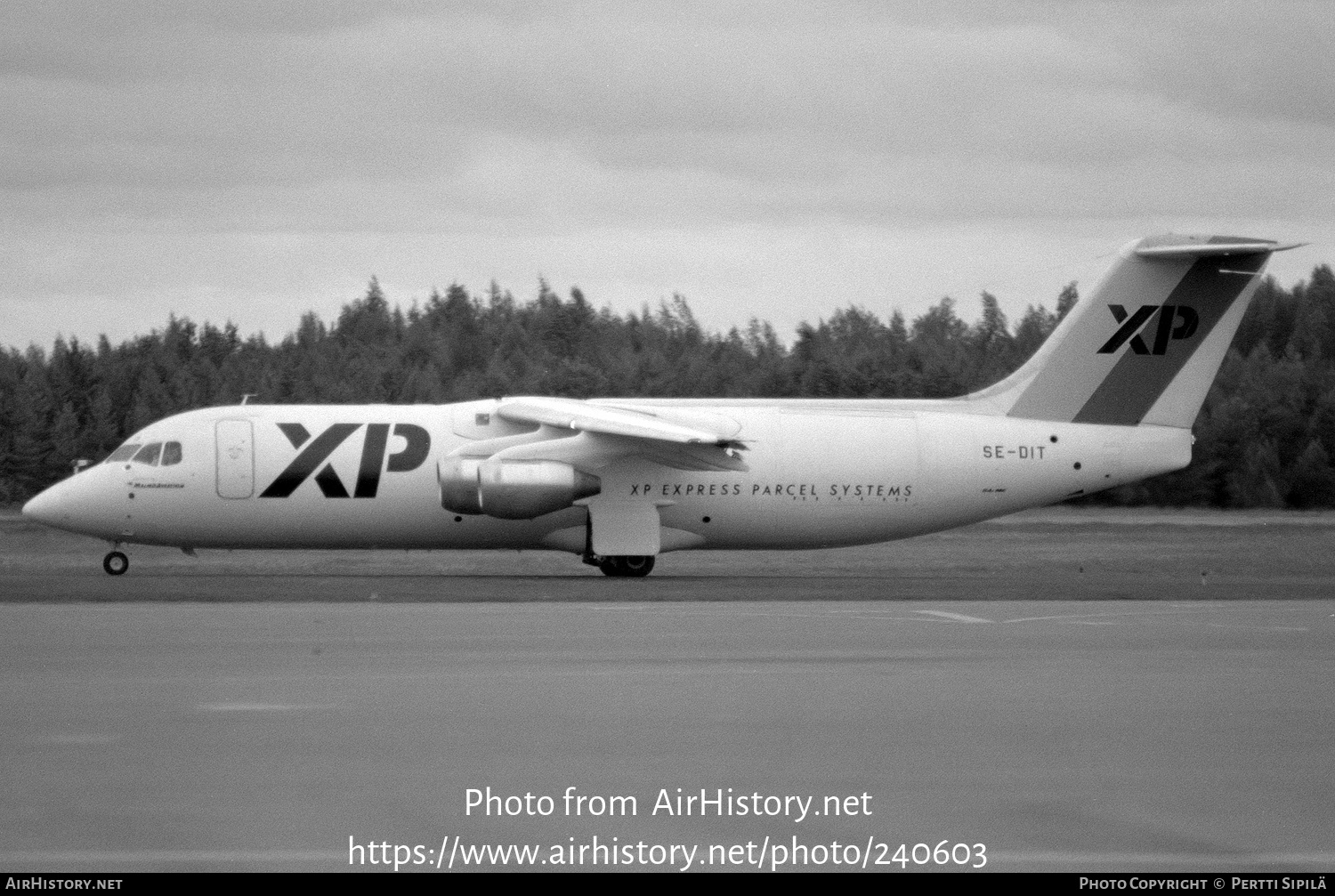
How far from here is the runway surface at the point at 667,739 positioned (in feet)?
26.9

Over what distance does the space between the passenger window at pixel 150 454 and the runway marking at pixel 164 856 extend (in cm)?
2297

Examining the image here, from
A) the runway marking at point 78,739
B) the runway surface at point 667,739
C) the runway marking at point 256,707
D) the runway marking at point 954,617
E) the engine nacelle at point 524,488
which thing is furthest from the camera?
the engine nacelle at point 524,488

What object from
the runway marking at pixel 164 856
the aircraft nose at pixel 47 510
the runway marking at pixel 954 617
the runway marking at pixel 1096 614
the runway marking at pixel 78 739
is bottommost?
the runway marking at pixel 1096 614

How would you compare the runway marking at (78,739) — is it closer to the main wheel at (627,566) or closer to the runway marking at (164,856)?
the runway marking at (164,856)

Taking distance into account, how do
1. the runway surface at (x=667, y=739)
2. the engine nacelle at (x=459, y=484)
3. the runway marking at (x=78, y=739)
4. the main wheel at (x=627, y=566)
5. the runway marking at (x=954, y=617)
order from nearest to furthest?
1. the runway surface at (x=667, y=739)
2. the runway marking at (x=78, y=739)
3. the runway marking at (x=954, y=617)
4. the engine nacelle at (x=459, y=484)
5. the main wheel at (x=627, y=566)

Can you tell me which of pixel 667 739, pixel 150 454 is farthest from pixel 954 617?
pixel 150 454

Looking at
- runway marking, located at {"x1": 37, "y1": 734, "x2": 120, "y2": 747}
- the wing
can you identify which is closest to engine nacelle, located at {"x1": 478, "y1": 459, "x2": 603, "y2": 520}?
the wing

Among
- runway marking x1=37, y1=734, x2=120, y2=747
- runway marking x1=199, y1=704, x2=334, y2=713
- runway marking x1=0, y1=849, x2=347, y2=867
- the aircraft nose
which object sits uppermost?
the aircraft nose

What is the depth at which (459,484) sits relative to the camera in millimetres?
→ 28844

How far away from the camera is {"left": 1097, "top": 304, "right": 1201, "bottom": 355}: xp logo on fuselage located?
3036 centimetres

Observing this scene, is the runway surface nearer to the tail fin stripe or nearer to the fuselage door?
the fuselage door

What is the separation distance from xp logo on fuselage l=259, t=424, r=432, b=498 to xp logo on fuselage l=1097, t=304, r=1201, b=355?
38.8ft

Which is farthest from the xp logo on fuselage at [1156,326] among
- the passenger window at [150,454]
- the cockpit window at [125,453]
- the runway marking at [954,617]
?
the cockpit window at [125,453]

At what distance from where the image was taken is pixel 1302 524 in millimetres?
43250
